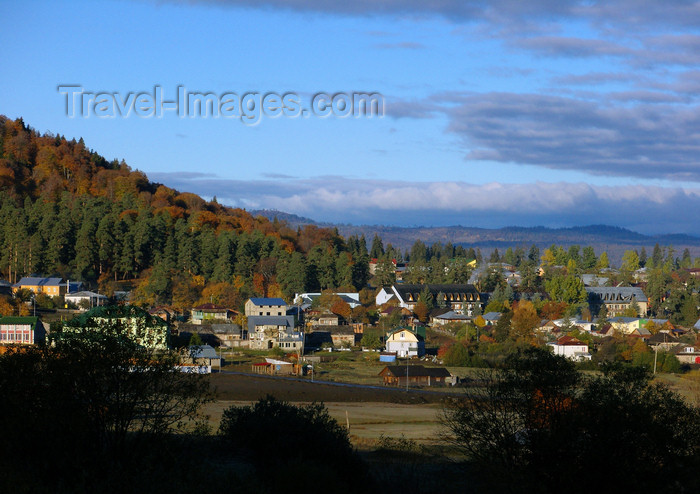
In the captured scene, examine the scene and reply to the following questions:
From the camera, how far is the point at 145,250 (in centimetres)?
8262

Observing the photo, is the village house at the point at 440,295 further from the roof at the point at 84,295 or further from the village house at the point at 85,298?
the roof at the point at 84,295

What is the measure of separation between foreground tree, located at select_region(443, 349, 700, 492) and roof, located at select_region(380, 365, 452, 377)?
87.5ft

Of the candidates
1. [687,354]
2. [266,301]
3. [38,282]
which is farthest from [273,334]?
[687,354]

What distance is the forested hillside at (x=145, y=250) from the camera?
77.5m

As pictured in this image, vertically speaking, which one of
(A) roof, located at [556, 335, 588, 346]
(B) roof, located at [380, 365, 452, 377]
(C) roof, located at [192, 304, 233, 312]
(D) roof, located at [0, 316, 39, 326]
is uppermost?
(D) roof, located at [0, 316, 39, 326]

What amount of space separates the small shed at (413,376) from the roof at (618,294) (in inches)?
1960

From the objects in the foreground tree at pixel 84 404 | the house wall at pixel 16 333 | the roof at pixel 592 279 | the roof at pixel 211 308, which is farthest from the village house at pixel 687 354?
the foreground tree at pixel 84 404

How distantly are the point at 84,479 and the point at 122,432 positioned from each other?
2349 millimetres

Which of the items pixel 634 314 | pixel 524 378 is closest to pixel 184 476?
pixel 524 378

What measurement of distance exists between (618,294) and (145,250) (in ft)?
174

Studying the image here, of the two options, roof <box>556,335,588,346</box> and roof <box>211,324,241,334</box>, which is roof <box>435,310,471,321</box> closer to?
roof <box>556,335,588,346</box>

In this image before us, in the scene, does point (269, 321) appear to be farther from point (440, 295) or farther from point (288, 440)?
point (288, 440)

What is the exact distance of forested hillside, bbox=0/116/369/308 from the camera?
7750 centimetres

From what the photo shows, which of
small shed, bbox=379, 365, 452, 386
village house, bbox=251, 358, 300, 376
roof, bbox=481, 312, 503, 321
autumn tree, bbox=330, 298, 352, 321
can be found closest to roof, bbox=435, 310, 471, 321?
roof, bbox=481, 312, 503, 321
